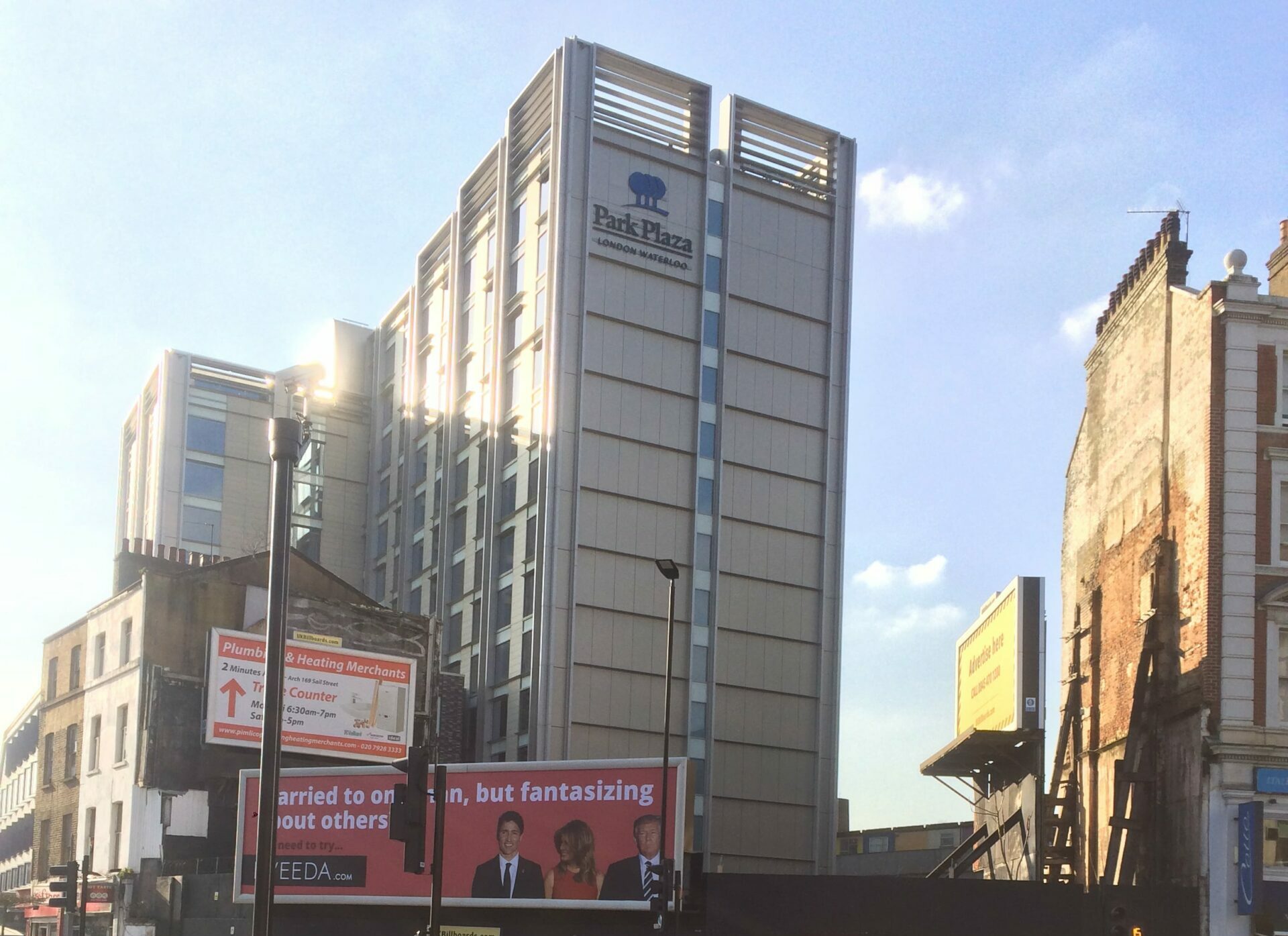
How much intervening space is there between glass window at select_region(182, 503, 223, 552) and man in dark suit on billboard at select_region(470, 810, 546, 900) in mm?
62849

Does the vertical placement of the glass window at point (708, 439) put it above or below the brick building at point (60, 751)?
above

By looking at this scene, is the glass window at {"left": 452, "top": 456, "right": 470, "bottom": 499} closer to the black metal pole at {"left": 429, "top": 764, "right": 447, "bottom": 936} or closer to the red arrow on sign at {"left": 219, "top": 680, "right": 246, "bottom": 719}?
the red arrow on sign at {"left": 219, "top": 680, "right": 246, "bottom": 719}

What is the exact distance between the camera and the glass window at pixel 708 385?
227 feet

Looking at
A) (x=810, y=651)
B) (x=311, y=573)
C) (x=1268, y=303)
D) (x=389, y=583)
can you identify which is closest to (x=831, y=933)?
(x=1268, y=303)

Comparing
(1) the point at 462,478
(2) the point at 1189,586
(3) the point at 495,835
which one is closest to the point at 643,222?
(1) the point at 462,478

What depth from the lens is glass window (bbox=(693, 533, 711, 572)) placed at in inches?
2675

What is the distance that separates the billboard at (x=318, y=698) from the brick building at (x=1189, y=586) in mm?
24701

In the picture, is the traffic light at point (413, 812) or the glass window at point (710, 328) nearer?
the traffic light at point (413, 812)

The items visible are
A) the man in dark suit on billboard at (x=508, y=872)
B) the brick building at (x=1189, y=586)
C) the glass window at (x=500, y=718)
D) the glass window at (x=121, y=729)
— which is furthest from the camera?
the glass window at (x=500, y=718)

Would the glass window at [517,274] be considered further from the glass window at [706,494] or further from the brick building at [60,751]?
the brick building at [60,751]

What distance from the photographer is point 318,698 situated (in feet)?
179

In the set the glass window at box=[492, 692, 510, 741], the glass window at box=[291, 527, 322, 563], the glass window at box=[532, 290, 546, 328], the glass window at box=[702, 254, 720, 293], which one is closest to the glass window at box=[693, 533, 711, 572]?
the glass window at box=[492, 692, 510, 741]

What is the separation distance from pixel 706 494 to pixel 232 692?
23999 mm

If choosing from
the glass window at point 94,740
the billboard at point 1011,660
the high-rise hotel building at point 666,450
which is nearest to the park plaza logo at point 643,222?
the high-rise hotel building at point 666,450
